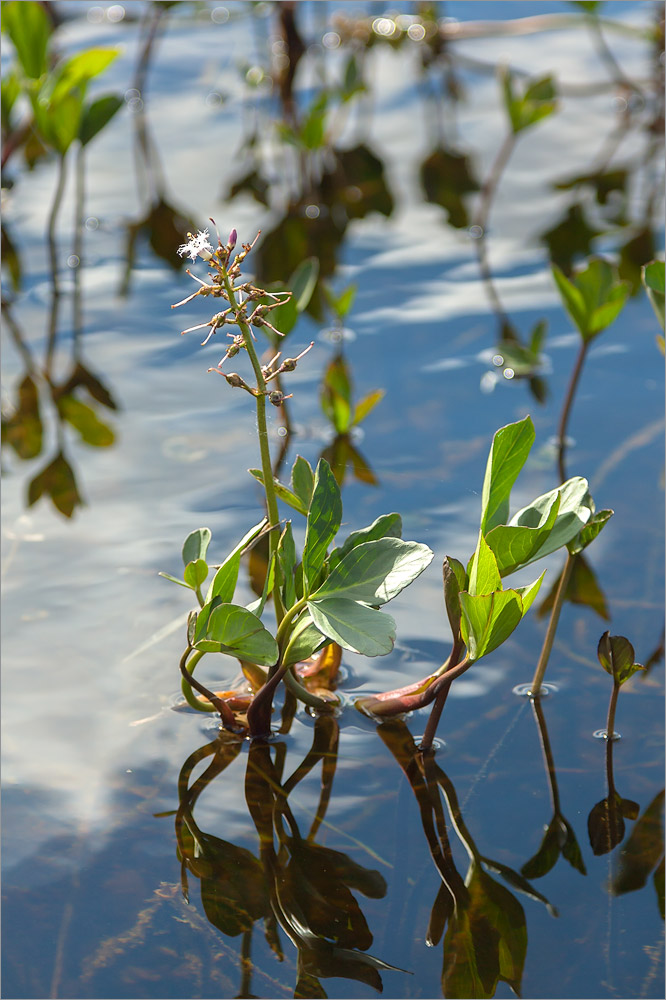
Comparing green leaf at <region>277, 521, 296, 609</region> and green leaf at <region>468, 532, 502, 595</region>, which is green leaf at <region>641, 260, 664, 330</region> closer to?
green leaf at <region>468, 532, 502, 595</region>

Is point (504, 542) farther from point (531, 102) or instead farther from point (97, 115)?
point (531, 102)

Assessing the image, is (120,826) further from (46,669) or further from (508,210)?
(508,210)

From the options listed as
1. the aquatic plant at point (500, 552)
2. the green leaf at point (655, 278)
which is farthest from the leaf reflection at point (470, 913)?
the green leaf at point (655, 278)

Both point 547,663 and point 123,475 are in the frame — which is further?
point 123,475

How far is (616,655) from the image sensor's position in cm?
155

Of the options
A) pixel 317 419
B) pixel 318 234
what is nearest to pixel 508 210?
pixel 318 234

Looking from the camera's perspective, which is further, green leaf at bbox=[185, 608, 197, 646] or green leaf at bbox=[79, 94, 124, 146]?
green leaf at bbox=[79, 94, 124, 146]

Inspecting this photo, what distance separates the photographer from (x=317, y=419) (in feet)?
8.27

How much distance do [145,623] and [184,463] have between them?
1.78ft

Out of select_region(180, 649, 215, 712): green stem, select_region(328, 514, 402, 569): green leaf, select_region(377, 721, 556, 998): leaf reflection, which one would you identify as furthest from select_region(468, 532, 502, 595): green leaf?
select_region(180, 649, 215, 712): green stem

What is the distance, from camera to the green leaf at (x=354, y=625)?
1339mm

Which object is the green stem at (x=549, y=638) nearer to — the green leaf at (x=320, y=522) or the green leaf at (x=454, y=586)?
the green leaf at (x=454, y=586)

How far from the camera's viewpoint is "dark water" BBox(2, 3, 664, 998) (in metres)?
1.37

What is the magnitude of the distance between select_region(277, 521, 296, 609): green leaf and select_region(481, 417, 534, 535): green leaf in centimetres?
29
